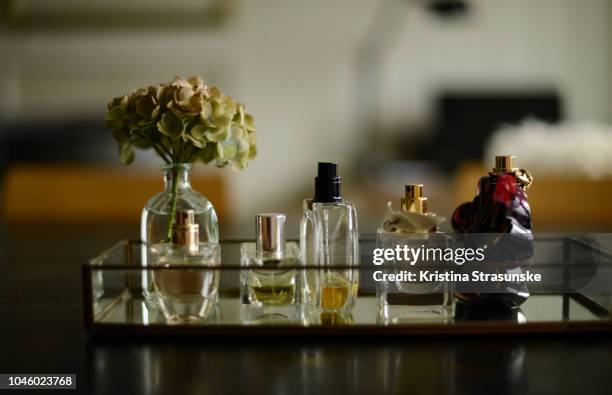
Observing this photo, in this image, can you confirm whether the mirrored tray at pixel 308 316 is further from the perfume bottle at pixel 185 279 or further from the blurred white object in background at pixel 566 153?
the blurred white object in background at pixel 566 153

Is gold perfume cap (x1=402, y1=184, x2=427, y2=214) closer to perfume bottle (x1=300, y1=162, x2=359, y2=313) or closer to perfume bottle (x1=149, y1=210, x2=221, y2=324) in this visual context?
perfume bottle (x1=300, y1=162, x2=359, y2=313)

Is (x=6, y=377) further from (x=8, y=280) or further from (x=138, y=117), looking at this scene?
(x=8, y=280)

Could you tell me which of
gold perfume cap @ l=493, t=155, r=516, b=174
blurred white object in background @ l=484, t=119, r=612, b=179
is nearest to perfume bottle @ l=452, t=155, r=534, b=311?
gold perfume cap @ l=493, t=155, r=516, b=174

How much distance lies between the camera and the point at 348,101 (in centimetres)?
330

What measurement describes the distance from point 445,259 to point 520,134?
1090 mm

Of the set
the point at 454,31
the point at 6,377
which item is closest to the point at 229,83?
the point at 454,31

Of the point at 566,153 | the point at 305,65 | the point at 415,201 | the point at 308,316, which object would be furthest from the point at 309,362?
the point at 305,65

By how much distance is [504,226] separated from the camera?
0.71 m

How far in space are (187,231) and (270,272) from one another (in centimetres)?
9

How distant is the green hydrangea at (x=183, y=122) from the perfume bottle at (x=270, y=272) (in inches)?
3.7

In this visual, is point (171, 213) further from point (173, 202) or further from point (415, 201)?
point (415, 201)

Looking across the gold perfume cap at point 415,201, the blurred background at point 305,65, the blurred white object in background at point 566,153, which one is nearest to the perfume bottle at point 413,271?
the gold perfume cap at point 415,201

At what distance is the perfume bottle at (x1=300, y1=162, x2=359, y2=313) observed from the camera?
71cm

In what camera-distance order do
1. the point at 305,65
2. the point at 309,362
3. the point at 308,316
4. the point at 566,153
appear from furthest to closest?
the point at 305,65, the point at 566,153, the point at 308,316, the point at 309,362
